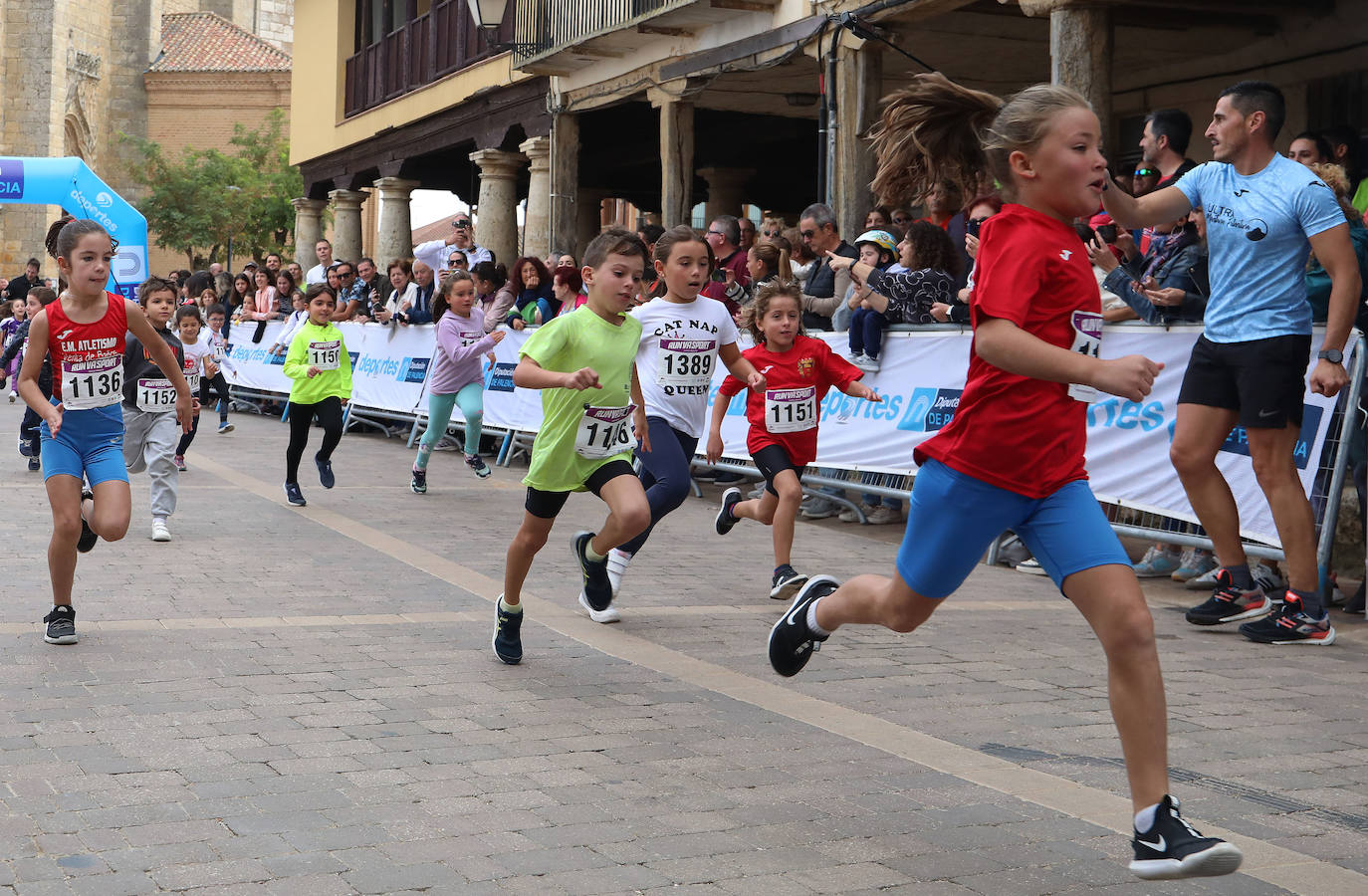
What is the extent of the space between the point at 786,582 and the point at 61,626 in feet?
11.1

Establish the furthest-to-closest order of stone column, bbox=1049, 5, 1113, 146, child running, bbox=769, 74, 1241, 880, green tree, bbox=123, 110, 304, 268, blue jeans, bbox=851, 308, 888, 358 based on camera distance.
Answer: green tree, bbox=123, 110, 304, 268 → stone column, bbox=1049, 5, 1113, 146 → blue jeans, bbox=851, 308, 888, 358 → child running, bbox=769, 74, 1241, 880

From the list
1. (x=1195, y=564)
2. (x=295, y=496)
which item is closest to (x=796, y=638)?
(x=1195, y=564)

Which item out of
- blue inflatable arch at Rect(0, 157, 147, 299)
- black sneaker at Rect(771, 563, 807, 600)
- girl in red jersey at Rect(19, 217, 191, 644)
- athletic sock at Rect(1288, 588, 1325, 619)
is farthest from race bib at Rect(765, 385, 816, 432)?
blue inflatable arch at Rect(0, 157, 147, 299)

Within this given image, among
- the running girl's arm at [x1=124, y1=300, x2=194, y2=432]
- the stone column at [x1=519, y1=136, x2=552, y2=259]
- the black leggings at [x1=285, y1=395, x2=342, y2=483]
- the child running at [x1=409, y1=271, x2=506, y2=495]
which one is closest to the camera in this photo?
the running girl's arm at [x1=124, y1=300, x2=194, y2=432]

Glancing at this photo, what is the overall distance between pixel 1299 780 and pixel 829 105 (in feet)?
35.9

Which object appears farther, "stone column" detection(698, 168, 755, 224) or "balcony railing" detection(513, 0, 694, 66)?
"stone column" detection(698, 168, 755, 224)

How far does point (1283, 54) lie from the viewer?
1479 centimetres

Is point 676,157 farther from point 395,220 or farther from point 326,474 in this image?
point 395,220

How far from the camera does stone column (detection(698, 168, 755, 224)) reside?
2784 cm

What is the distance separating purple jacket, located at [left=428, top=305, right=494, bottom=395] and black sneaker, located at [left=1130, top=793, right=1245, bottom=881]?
416 inches

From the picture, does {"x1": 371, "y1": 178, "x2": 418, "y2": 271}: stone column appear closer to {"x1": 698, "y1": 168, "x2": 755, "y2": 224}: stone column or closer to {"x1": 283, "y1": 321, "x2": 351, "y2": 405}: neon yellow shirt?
{"x1": 698, "y1": 168, "x2": 755, "y2": 224}: stone column

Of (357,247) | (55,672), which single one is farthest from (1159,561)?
(357,247)

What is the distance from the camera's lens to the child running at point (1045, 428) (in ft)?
11.6

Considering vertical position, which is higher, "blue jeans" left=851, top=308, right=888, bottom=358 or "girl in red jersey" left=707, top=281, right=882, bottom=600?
"blue jeans" left=851, top=308, right=888, bottom=358
